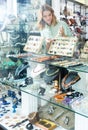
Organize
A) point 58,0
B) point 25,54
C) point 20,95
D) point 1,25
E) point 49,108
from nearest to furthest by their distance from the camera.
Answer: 1. point 49,108
2. point 25,54
3. point 20,95
4. point 1,25
5. point 58,0

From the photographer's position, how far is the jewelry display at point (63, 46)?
116 cm

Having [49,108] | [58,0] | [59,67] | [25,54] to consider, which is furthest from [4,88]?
[58,0]

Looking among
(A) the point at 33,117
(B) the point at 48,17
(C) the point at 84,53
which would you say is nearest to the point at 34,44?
(B) the point at 48,17

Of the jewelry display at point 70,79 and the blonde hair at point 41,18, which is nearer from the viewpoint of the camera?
the jewelry display at point 70,79

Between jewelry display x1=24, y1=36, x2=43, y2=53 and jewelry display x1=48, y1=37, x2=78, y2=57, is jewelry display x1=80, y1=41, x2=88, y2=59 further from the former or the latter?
jewelry display x1=24, y1=36, x2=43, y2=53

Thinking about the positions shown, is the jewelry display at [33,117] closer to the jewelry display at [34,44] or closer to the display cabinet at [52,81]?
the display cabinet at [52,81]

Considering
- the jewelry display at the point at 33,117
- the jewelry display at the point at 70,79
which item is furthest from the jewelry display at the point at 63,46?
the jewelry display at the point at 33,117

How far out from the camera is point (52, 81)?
1.24 m

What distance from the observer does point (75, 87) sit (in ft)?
3.85

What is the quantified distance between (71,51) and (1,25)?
75 centimetres

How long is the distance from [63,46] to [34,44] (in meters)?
0.24

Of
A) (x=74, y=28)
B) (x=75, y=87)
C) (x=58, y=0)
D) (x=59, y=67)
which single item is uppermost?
(x=58, y=0)

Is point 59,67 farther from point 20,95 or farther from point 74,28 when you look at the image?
point 74,28

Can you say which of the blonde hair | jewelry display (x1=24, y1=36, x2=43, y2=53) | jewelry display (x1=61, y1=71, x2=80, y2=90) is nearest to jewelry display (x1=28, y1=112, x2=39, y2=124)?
jewelry display (x1=61, y1=71, x2=80, y2=90)
